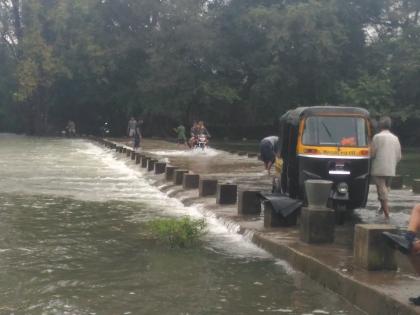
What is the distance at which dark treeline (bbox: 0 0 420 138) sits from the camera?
48.4m

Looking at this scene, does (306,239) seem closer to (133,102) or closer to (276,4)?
(276,4)

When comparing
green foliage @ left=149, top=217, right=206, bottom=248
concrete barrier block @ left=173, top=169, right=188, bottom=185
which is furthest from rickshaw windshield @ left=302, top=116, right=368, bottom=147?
concrete barrier block @ left=173, top=169, right=188, bottom=185

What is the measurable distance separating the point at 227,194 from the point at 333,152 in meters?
3.46

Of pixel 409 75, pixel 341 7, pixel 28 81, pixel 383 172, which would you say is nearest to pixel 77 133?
pixel 28 81

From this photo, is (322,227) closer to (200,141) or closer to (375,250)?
(375,250)

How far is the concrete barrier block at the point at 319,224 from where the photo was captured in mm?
9648

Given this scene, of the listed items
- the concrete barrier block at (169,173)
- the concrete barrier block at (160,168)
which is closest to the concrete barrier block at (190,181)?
the concrete barrier block at (169,173)

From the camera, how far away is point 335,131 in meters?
12.3

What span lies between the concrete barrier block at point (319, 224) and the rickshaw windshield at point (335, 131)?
2692 mm

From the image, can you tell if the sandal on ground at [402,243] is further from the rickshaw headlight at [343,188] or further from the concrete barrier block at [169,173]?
the concrete barrier block at [169,173]

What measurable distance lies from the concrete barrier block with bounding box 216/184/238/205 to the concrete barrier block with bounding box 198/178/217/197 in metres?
1.34

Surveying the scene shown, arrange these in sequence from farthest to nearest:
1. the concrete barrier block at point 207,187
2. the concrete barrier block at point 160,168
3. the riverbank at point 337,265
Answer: the concrete barrier block at point 160,168
the concrete barrier block at point 207,187
the riverbank at point 337,265

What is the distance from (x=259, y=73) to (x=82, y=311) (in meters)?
44.6

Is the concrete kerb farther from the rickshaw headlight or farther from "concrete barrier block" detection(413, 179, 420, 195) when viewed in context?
"concrete barrier block" detection(413, 179, 420, 195)
